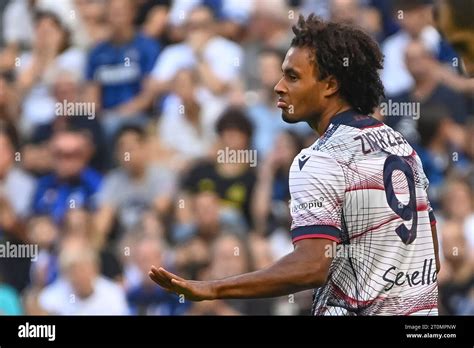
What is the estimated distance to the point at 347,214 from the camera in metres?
→ 4.11

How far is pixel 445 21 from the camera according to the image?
7605mm

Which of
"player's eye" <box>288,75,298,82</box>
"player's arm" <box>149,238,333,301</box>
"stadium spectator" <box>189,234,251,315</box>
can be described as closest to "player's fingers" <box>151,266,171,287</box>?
"player's arm" <box>149,238,333,301</box>

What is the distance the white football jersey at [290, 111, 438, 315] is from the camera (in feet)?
13.3

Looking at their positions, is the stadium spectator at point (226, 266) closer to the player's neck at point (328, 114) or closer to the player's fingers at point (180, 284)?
the player's neck at point (328, 114)

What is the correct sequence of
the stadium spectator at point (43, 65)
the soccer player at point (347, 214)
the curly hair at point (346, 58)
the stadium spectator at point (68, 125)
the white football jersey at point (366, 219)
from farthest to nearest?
the stadium spectator at point (43, 65)
the stadium spectator at point (68, 125)
the curly hair at point (346, 58)
the white football jersey at point (366, 219)
the soccer player at point (347, 214)

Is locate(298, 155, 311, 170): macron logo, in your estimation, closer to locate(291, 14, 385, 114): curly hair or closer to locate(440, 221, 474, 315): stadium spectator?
locate(291, 14, 385, 114): curly hair

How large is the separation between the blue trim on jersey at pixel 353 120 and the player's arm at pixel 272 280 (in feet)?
1.86

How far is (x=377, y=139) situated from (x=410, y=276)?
551mm
